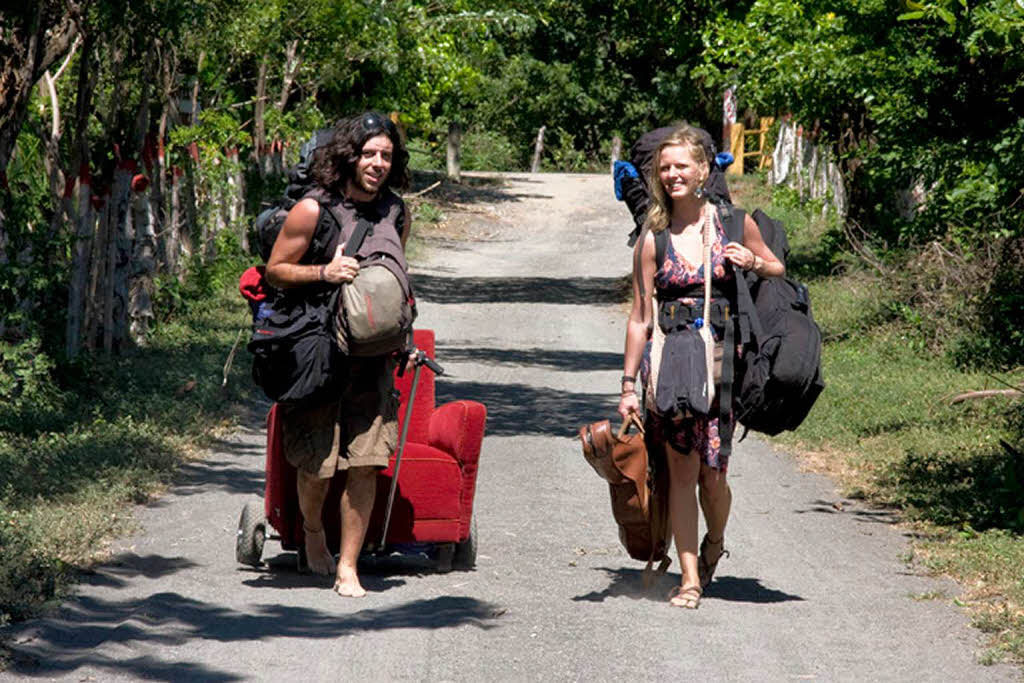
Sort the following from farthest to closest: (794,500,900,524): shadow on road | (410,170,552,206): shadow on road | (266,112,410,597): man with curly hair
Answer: (410,170,552,206): shadow on road < (794,500,900,524): shadow on road < (266,112,410,597): man with curly hair

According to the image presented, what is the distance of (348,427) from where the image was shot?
21.6 feet

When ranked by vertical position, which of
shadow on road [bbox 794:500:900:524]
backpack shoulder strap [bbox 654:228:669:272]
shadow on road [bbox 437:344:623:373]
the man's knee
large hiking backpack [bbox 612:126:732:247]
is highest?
large hiking backpack [bbox 612:126:732:247]

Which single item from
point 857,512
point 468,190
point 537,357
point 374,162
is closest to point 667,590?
point 374,162

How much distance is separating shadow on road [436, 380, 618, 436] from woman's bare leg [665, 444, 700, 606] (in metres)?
5.29

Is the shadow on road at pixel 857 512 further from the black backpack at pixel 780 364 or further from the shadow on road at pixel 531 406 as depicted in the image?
the shadow on road at pixel 531 406

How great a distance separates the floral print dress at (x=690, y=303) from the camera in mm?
6289

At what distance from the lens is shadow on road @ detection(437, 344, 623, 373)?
52.7 ft

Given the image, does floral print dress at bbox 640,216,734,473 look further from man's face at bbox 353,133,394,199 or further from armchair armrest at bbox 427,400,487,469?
man's face at bbox 353,133,394,199

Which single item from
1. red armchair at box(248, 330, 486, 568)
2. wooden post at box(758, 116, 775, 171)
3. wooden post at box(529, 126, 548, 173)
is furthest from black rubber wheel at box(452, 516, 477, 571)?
wooden post at box(529, 126, 548, 173)

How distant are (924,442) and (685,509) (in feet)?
15.8

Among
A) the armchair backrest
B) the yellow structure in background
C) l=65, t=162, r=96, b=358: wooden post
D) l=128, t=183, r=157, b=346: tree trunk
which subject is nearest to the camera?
the armchair backrest

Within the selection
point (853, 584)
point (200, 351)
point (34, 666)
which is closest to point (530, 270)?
point (200, 351)

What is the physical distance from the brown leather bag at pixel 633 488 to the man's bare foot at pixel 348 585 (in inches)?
42.8

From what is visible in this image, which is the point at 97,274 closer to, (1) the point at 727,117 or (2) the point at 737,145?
(1) the point at 727,117
